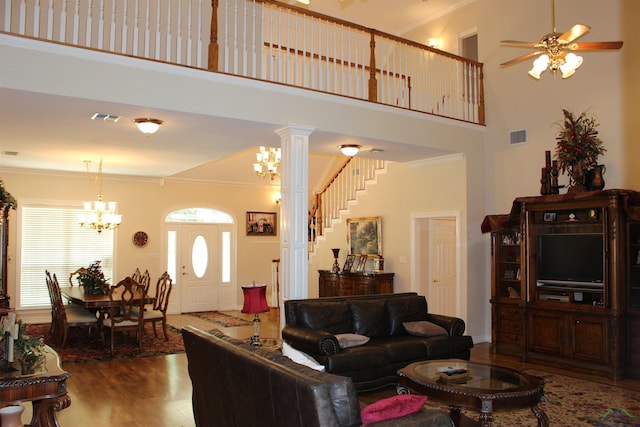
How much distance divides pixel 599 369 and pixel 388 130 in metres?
3.96

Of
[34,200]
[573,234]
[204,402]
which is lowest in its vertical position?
[204,402]

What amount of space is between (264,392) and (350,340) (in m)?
2.78

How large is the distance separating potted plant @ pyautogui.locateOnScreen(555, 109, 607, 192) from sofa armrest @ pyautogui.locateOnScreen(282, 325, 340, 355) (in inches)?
152

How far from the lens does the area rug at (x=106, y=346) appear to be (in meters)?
7.33

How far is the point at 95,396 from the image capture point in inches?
216

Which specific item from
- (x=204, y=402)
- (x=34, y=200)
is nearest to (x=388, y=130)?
(x=204, y=402)

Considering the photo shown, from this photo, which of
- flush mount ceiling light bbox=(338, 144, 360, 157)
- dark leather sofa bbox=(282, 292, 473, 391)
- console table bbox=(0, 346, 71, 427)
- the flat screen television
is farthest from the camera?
flush mount ceiling light bbox=(338, 144, 360, 157)

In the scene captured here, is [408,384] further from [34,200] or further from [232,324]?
[34,200]

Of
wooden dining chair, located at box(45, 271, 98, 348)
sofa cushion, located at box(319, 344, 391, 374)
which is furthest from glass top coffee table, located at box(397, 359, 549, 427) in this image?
wooden dining chair, located at box(45, 271, 98, 348)

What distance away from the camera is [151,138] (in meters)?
7.13

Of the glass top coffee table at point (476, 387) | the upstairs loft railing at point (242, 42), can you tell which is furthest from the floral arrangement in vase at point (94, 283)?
the glass top coffee table at point (476, 387)

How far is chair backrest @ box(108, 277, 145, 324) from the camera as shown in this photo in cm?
744

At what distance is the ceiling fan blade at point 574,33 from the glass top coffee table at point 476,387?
119 inches

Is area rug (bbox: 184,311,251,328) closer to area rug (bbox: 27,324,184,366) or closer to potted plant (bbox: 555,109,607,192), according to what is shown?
area rug (bbox: 27,324,184,366)
